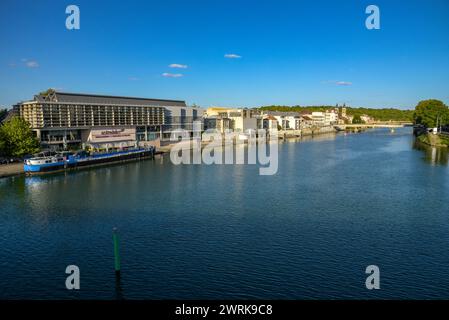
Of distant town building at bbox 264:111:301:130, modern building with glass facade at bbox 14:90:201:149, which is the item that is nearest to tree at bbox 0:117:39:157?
modern building with glass facade at bbox 14:90:201:149

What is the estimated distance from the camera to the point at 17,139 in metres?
34.0

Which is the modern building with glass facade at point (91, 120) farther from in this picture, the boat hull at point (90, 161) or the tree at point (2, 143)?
the tree at point (2, 143)

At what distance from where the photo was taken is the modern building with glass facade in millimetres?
39500

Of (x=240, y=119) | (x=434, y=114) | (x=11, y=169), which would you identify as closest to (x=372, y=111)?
(x=434, y=114)

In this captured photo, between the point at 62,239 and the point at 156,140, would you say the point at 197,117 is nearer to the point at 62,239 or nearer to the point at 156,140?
the point at 156,140

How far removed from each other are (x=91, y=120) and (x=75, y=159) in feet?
36.0

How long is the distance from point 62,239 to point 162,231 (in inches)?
154

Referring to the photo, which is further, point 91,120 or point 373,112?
point 373,112

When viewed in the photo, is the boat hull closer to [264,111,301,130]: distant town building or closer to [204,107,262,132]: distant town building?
[204,107,262,132]: distant town building

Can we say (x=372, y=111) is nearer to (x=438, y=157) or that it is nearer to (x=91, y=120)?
(x=438, y=157)

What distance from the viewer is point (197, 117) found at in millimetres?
67938

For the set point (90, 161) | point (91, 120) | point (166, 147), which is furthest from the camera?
point (166, 147)

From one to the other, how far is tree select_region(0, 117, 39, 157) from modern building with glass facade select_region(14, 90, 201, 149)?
429 centimetres

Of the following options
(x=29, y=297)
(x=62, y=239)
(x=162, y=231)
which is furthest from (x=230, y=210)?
(x=29, y=297)
